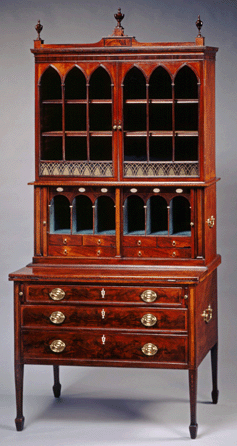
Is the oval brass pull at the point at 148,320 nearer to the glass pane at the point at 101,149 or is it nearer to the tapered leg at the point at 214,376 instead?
the tapered leg at the point at 214,376

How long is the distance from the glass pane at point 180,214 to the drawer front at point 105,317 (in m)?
0.79

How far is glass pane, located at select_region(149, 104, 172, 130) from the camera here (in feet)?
21.9

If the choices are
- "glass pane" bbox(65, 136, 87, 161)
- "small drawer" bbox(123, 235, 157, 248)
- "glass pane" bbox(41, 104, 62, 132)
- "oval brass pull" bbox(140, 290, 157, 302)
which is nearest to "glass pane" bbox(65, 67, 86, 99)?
"glass pane" bbox(41, 104, 62, 132)

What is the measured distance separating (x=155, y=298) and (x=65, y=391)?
4.35 ft

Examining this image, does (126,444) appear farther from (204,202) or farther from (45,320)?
(204,202)

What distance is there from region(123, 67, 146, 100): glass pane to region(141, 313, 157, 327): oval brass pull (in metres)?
1.51

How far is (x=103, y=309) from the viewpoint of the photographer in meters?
6.19

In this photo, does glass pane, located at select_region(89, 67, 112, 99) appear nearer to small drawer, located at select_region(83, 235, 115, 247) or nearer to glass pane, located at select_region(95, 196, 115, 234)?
glass pane, located at select_region(95, 196, 115, 234)

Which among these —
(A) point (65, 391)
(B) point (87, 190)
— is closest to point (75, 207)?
(B) point (87, 190)

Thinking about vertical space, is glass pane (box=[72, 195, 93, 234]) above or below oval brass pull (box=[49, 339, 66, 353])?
above

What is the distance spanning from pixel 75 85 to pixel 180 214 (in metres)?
1.16

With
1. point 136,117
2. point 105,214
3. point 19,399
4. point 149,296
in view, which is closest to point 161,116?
point 136,117

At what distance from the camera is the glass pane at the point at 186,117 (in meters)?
6.59

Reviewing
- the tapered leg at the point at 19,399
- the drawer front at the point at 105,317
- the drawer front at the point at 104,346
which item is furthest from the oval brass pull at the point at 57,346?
the tapered leg at the point at 19,399
